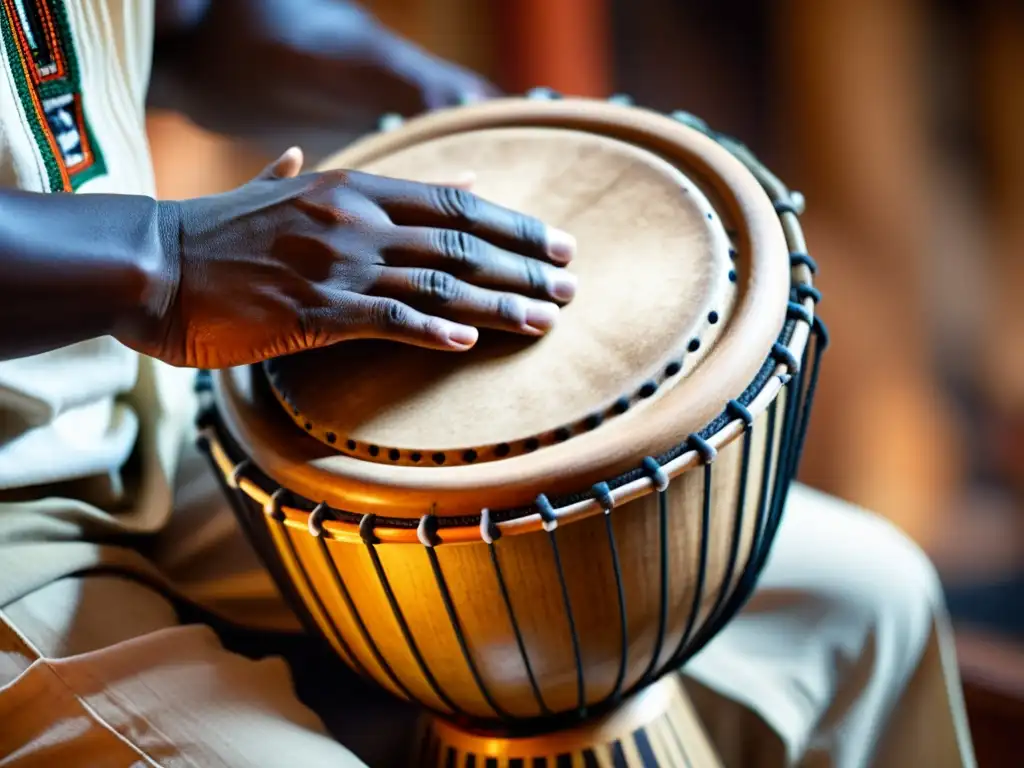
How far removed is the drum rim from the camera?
1.94 ft

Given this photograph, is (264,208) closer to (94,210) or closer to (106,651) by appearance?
(94,210)

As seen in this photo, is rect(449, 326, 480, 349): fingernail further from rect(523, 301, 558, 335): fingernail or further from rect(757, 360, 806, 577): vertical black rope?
rect(757, 360, 806, 577): vertical black rope

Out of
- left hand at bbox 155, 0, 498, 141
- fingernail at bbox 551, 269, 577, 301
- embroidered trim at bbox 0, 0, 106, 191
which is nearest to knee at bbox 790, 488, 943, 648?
fingernail at bbox 551, 269, 577, 301

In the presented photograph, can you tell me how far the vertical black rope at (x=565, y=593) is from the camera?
0.58 meters

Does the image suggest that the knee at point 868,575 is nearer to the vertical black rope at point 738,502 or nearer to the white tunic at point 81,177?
the vertical black rope at point 738,502

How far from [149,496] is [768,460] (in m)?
0.46

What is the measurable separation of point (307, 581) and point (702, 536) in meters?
0.26

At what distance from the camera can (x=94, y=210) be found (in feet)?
2.10

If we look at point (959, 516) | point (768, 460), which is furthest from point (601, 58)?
point (768, 460)

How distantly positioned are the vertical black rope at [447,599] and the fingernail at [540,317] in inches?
5.3

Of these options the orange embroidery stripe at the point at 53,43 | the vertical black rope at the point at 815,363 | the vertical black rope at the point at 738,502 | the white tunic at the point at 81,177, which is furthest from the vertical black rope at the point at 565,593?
the orange embroidery stripe at the point at 53,43

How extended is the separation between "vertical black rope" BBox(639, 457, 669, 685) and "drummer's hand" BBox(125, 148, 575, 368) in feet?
0.41

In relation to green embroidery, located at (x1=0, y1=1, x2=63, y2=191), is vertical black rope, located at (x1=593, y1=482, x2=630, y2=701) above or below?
below

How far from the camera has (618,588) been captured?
645mm
